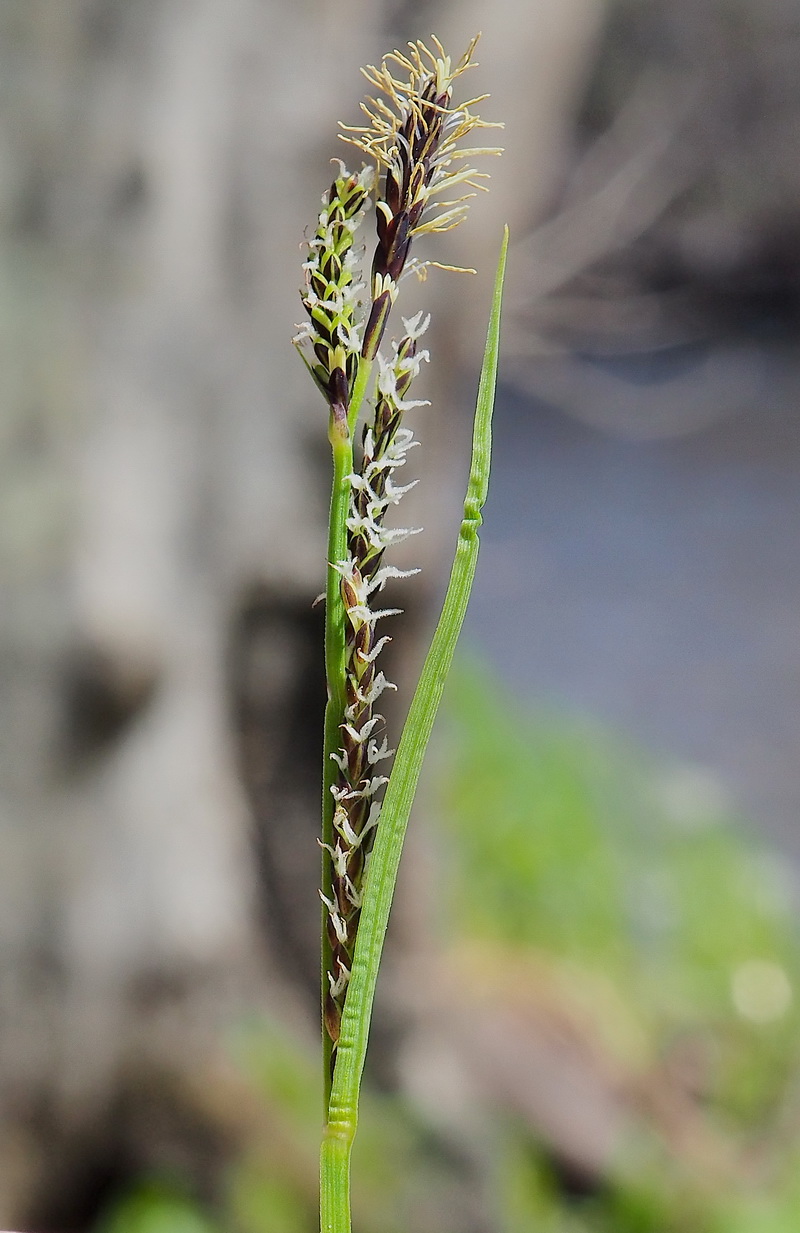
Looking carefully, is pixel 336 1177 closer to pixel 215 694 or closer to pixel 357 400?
pixel 357 400

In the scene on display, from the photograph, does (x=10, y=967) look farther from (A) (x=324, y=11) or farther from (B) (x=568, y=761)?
(B) (x=568, y=761)

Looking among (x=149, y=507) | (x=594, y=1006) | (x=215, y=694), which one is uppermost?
(x=149, y=507)

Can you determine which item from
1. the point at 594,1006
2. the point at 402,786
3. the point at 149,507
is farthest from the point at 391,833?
the point at 594,1006

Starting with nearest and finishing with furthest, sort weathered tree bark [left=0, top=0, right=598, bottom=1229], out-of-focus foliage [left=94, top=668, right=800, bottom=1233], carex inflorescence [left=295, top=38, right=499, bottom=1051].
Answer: carex inflorescence [left=295, top=38, right=499, bottom=1051] → weathered tree bark [left=0, top=0, right=598, bottom=1229] → out-of-focus foliage [left=94, top=668, right=800, bottom=1233]

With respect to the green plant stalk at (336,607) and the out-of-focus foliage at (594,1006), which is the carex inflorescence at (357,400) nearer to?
the green plant stalk at (336,607)

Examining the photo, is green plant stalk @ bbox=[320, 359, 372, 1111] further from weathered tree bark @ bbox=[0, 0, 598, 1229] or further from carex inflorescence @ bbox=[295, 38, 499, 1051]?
weathered tree bark @ bbox=[0, 0, 598, 1229]

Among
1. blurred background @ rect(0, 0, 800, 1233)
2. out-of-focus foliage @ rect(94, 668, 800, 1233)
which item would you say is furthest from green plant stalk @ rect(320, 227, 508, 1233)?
out-of-focus foliage @ rect(94, 668, 800, 1233)
